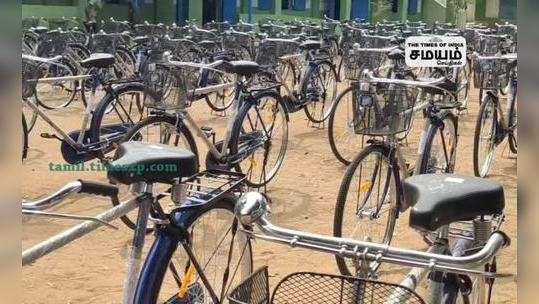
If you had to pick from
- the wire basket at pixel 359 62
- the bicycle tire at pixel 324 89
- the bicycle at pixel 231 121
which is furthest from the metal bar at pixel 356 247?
the bicycle tire at pixel 324 89

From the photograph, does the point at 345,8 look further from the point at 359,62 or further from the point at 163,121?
the point at 163,121

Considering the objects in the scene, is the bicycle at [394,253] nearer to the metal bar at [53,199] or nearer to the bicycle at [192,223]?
the bicycle at [192,223]

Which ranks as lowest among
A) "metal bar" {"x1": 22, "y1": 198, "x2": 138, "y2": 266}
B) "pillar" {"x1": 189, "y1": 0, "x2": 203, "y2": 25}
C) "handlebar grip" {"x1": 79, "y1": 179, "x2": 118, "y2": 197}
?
"metal bar" {"x1": 22, "y1": 198, "x2": 138, "y2": 266}

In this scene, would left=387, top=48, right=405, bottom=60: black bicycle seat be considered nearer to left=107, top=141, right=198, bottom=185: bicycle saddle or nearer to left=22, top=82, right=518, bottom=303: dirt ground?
left=22, top=82, right=518, bottom=303: dirt ground

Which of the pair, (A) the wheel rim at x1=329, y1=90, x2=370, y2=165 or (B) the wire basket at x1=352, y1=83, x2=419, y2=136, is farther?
(A) the wheel rim at x1=329, y1=90, x2=370, y2=165

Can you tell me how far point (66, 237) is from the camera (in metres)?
1.81

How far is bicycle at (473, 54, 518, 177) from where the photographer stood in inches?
218

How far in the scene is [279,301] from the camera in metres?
2.21

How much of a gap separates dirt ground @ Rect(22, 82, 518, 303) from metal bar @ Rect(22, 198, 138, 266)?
1.06 ft

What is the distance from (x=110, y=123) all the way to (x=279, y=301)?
10.8ft

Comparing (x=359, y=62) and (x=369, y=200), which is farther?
(x=359, y=62)

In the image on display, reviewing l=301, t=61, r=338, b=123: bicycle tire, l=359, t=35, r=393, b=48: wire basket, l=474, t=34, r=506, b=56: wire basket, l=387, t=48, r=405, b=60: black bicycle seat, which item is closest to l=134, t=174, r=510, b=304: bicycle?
l=387, t=48, r=405, b=60: black bicycle seat

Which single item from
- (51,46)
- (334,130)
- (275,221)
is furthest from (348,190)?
(51,46)

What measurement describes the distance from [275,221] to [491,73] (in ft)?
7.18
